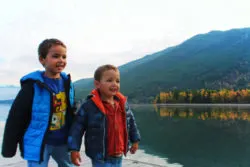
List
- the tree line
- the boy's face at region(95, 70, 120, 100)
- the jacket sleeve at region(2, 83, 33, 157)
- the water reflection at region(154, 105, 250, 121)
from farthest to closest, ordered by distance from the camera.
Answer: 1. the tree line
2. the water reflection at region(154, 105, 250, 121)
3. the boy's face at region(95, 70, 120, 100)
4. the jacket sleeve at region(2, 83, 33, 157)

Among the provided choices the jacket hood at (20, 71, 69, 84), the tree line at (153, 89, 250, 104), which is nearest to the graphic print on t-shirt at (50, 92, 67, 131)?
the jacket hood at (20, 71, 69, 84)

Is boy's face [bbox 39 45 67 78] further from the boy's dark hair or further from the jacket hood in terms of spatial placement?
the jacket hood

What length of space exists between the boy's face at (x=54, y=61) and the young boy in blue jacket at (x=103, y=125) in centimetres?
54

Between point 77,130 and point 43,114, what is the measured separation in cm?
52

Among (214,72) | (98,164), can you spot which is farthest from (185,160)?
(214,72)

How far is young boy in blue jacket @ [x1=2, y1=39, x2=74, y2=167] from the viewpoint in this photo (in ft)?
11.0

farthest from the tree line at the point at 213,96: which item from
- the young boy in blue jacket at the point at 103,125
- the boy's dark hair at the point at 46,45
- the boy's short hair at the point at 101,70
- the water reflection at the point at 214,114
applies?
the boy's dark hair at the point at 46,45

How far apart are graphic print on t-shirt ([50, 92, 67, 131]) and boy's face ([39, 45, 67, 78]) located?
329mm

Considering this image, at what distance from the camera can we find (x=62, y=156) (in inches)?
149

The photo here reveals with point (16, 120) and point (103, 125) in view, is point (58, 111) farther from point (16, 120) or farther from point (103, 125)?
point (103, 125)

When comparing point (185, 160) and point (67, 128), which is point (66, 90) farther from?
point (185, 160)

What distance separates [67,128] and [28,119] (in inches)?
22.9

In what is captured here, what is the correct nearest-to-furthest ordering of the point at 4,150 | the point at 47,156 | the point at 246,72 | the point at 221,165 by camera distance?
1. the point at 4,150
2. the point at 47,156
3. the point at 221,165
4. the point at 246,72

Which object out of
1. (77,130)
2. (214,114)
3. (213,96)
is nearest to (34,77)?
(77,130)
